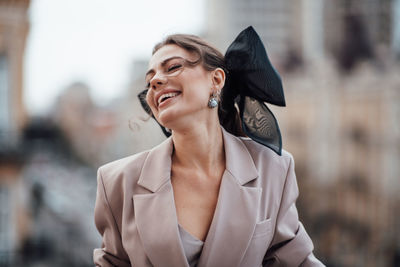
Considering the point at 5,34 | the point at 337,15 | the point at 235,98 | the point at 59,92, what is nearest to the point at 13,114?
the point at 5,34

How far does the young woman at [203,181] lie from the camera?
132 centimetres

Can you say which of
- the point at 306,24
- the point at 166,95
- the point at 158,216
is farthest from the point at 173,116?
the point at 306,24

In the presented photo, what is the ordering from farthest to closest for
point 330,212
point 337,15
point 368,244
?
1. point 337,15
2. point 330,212
3. point 368,244

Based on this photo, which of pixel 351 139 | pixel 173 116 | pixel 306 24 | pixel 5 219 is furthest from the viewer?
pixel 306 24

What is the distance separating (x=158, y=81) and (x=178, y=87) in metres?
0.06

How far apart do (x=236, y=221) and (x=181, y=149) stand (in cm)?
27

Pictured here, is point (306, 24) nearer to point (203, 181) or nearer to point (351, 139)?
point (351, 139)

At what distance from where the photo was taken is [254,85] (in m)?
1.45

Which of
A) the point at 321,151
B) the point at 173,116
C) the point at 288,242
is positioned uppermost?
the point at 173,116

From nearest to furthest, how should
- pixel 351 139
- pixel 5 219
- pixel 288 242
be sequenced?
pixel 288 242 → pixel 5 219 → pixel 351 139

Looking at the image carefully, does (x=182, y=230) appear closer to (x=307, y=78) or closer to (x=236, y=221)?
(x=236, y=221)

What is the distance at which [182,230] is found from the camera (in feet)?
4.35

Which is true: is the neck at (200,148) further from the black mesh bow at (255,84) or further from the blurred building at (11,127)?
the blurred building at (11,127)

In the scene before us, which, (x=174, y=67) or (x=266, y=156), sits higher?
(x=174, y=67)
